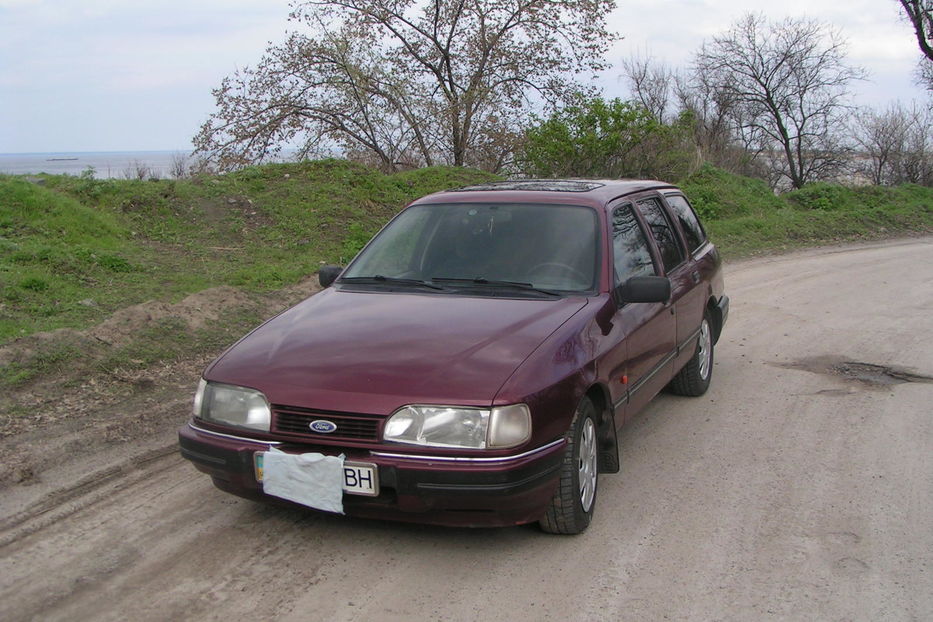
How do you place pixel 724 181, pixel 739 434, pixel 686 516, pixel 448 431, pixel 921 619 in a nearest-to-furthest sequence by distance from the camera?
pixel 921 619
pixel 448 431
pixel 686 516
pixel 739 434
pixel 724 181

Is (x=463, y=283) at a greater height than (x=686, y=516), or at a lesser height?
greater

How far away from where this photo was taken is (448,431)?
3621 mm

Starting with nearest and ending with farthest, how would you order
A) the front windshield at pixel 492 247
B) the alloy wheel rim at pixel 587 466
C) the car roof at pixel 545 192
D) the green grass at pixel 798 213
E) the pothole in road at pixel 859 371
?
the alloy wheel rim at pixel 587 466, the front windshield at pixel 492 247, the car roof at pixel 545 192, the pothole in road at pixel 859 371, the green grass at pixel 798 213

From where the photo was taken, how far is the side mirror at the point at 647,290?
466 cm

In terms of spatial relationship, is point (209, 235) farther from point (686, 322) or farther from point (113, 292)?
point (686, 322)

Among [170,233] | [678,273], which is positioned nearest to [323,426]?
[678,273]

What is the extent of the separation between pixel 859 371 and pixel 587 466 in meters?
3.88

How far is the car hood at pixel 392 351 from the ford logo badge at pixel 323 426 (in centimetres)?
7

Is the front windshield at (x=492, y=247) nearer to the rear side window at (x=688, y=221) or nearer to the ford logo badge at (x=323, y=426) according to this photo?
the ford logo badge at (x=323, y=426)

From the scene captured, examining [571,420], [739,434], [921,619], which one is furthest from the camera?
[739,434]

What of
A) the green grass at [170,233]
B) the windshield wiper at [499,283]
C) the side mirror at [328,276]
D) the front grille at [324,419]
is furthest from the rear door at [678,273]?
the green grass at [170,233]

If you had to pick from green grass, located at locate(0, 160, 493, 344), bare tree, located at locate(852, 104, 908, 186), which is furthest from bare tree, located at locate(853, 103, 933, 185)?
green grass, located at locate(0, 160, 493, 344)

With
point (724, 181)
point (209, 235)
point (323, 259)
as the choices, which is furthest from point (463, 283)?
point (724, 181)

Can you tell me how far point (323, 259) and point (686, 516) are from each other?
6.82m
